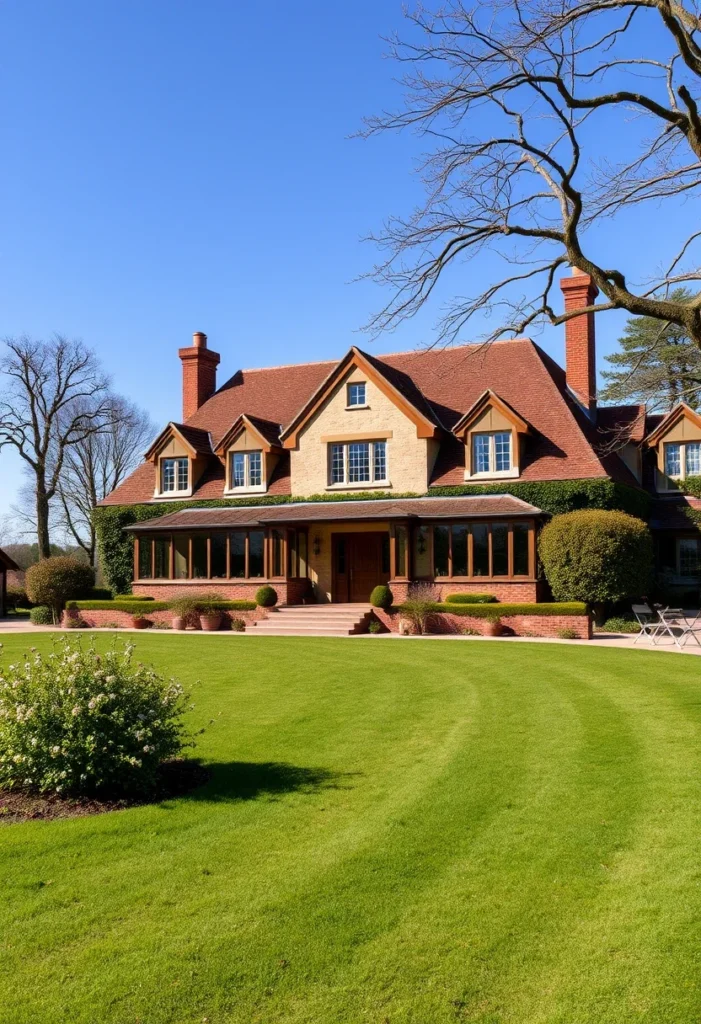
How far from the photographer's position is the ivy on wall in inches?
1082

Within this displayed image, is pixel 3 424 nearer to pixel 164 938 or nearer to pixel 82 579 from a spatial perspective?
pixel 82 579

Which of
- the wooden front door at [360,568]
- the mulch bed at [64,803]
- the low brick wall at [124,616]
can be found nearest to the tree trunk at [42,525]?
the low brick wall at [124,616]

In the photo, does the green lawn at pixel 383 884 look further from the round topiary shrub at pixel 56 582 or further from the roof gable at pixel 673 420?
the round topiary shrub at pixel 56 582

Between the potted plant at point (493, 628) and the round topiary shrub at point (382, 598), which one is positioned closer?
the potted plant at point (493, 628)

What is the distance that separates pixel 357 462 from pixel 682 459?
40.6 ft

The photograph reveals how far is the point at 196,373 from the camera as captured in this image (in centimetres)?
3903

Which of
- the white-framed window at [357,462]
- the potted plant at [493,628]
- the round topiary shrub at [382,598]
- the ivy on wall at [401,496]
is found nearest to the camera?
the potted plant at [493,628]

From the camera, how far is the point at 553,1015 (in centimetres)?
438

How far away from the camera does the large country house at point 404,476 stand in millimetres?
28500

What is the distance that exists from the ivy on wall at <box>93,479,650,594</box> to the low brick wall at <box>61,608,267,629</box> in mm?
4613

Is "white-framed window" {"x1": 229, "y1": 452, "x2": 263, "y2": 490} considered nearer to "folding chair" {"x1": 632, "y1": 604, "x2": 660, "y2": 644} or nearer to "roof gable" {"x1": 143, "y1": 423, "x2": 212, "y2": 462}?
"roof gable" {"x1": 143, "y1": 423, "x2": 212, "y2": 462}

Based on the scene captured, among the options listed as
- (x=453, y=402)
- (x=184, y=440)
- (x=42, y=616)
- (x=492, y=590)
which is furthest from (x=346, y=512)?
(x=42, y=616)

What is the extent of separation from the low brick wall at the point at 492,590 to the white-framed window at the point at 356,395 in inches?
290

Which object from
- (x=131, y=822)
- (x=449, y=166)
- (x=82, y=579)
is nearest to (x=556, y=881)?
(x=131, y=822)
